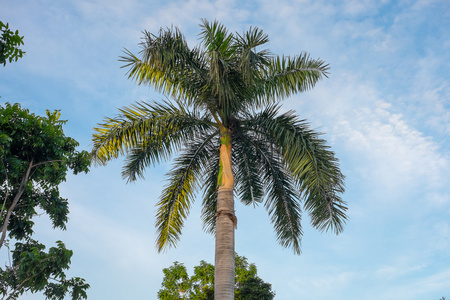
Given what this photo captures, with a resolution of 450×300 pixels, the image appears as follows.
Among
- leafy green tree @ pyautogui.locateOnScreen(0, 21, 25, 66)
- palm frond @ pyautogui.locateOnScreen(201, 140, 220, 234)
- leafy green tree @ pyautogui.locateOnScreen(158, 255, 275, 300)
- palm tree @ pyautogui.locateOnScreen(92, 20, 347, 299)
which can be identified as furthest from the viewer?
leafy green tree @ pyautogui.locateOnScreen(158, 255, 275, 300)

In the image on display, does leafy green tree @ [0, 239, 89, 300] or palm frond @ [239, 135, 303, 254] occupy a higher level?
palm frond @ [239, 135, 303, 254]

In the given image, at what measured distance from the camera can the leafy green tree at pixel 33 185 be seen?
10070 mm

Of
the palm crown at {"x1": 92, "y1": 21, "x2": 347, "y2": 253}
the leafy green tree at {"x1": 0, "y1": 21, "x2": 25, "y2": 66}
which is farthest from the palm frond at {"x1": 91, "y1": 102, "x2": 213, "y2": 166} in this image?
the leafy green tree at {"x1": 0, "y1": 21, "x2": 25, "y2": 66}

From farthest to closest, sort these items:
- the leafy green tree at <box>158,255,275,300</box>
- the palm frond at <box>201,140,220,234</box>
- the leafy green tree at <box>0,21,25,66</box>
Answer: the leafy green tree at <box>158,255,275,300</box> < the palm frond at <box>201,140,220,234</box> < the leafy green tree at <box>0,21,25,66</box>

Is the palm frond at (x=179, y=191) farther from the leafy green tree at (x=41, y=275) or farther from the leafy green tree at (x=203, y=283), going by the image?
the leafy green tree at (x=203, y=283)

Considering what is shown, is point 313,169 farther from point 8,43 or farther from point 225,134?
point 8,43

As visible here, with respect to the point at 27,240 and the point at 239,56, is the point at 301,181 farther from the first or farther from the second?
the point at 27,240

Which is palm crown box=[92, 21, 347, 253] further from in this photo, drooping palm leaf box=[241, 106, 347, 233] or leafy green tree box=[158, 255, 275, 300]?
leafy green tree box=[158, 255, 275, 300]

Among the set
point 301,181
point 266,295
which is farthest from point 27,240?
point 266,295

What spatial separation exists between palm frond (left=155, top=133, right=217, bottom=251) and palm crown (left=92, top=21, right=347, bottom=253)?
30 mm

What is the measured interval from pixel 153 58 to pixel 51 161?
3.60 meters

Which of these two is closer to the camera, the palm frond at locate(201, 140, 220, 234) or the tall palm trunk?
the tall palm trunk

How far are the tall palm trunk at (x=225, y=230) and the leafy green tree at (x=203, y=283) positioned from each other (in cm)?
1021

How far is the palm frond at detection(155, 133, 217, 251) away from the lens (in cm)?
1360
